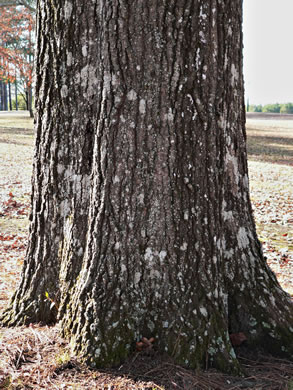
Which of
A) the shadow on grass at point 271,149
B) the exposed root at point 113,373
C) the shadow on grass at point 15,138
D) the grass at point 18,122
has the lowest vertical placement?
the exposed root at point 113,373

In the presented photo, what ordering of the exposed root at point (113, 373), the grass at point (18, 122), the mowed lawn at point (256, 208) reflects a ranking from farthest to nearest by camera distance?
the grass at point (18, 122) < the mowed lawn at point (256, 208) < the exposed root at point (113, 373)

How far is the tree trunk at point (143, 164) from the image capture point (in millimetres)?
2432

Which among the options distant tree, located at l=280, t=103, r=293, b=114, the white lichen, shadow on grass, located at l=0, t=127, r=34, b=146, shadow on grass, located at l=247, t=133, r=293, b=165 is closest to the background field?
the white lichen

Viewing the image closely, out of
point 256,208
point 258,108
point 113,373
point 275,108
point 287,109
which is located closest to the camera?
point 113,373

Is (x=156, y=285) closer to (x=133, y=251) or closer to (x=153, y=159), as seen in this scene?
(x=133, y=251)

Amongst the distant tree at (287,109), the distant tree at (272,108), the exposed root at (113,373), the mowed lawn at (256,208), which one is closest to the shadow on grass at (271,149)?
the mowed lawn at (256,208)

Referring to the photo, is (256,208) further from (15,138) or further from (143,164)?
(15,138)

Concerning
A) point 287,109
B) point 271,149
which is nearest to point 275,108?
point 287,109

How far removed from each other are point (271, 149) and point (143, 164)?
1874 centimetres

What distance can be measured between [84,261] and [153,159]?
797mm

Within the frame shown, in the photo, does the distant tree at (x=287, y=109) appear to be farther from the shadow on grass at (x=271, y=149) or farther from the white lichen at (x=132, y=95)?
the white lichen at (x=132, y=95)

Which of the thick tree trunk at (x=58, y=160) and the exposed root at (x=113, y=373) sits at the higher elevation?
the thick tree trunk at (x=58, y=160)

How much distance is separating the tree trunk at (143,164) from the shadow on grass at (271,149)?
14.2 metres

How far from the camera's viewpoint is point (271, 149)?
20.1m
